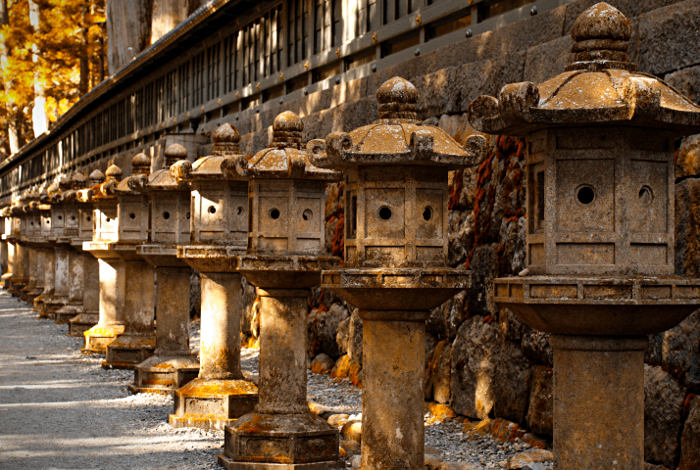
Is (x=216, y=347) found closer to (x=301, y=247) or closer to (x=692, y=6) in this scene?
(x=301, y=247)

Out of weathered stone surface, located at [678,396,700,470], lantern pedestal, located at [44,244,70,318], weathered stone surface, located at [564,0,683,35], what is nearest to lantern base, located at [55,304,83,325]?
lantern pedestal, located at [44,244,70,318]

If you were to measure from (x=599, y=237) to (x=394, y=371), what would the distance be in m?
2.40

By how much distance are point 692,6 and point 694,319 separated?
8.06 ft

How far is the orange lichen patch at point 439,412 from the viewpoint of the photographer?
34.7ft

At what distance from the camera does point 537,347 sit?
898cm

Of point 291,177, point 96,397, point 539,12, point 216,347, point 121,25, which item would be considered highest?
point 121,25

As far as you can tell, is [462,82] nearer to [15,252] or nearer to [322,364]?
[322,364]

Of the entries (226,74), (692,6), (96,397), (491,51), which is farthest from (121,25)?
(692,6)

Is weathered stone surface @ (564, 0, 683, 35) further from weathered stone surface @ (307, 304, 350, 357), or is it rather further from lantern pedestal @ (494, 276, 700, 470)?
weathered stone surface @ (307, 304, 350, 357)

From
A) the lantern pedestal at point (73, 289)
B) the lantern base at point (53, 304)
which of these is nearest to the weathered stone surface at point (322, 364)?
the lantern pedestal at point (73, 289)

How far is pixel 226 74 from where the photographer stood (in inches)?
877

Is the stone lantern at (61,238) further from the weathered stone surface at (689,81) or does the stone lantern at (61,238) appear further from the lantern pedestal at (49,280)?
the weathered stone surface at (689,81)

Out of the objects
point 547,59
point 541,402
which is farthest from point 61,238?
point 541,402

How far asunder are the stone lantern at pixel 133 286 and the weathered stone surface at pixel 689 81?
10914mm
